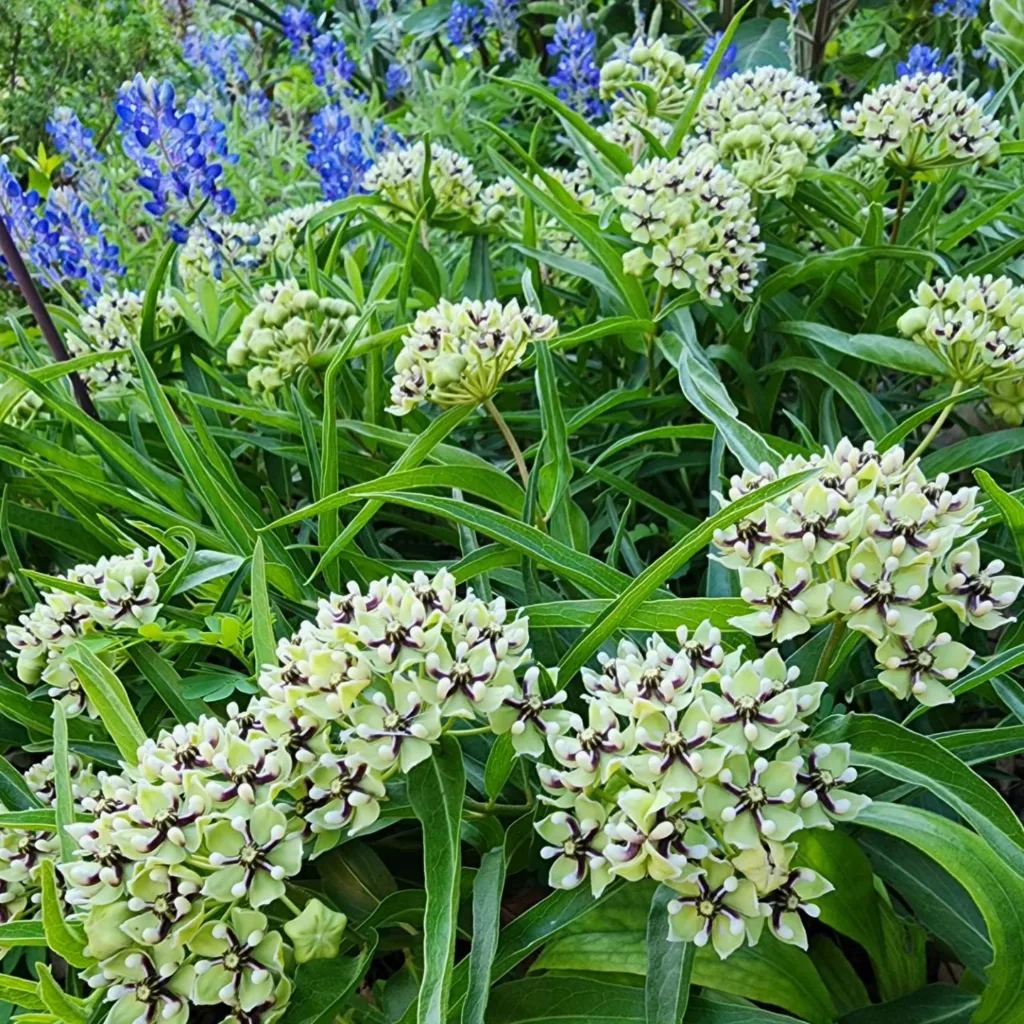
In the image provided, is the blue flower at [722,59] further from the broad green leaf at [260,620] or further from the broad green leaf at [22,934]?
the broad green leaf at [22,934]

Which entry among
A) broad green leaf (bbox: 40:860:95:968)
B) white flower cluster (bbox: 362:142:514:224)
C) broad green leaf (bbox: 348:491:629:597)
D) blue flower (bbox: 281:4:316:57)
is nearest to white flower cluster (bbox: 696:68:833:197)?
white flower cluster (bbox: 362:142:514:224)

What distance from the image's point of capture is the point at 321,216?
117 cm

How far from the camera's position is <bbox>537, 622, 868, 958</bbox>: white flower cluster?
0.43 metres

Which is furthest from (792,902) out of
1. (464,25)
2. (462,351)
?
(464,25)

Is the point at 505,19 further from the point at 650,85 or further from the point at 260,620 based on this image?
the point at 260,620

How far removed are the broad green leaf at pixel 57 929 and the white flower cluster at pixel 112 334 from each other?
72cm

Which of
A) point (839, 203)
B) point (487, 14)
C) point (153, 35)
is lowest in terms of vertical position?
point (839, 203)

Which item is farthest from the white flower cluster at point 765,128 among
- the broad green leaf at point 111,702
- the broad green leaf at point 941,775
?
the broad green leaf at point 111,702

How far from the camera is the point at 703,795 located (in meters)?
0.44

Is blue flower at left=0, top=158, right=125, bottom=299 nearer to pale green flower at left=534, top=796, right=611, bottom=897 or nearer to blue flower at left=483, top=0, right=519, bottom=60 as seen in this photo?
pale green flower at left=534, top=796, right=611, bottom=897

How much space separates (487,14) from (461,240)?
112 cm

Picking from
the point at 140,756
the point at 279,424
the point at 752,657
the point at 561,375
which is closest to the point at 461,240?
the point at 561,375

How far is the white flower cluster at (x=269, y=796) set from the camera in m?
0.45

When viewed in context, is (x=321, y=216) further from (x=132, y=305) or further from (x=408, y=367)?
(x=408, y=367)
